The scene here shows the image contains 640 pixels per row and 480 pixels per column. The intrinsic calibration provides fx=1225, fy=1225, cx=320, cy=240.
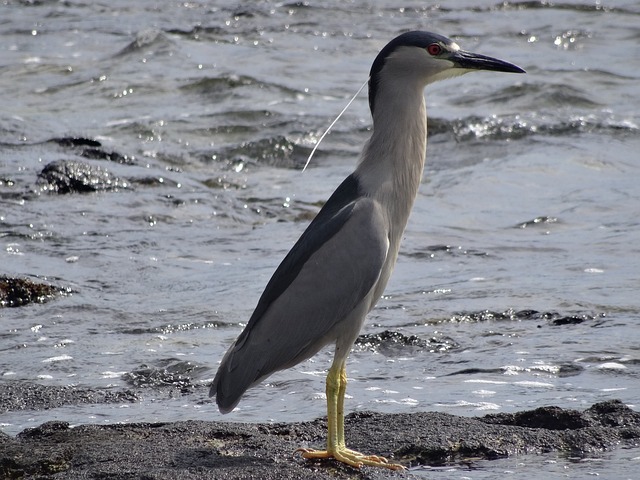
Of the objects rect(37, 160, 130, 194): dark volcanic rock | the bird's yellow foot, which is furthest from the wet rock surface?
rect(37, 160, 130, 194): dark volcanic rock

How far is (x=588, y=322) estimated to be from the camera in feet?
25.9

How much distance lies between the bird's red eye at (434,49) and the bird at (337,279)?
36 cm

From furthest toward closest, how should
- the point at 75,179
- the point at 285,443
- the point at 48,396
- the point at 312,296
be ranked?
the point at 75,179, the point at 48,396, the point at 312,296, the point at 285,443

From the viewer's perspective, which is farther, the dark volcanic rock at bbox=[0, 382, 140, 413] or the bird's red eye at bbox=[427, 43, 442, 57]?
the dark volcanic rock at bbox=[0, 382, 140, 413]

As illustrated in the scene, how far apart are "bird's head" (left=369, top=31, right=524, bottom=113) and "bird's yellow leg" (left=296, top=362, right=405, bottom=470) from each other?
1.37 meters

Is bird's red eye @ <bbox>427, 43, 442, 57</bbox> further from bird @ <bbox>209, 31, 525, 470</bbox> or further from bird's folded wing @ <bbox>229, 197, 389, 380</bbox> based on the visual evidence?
bird's folded wing @ <bbox>229, 197, 389, 380</bbox>

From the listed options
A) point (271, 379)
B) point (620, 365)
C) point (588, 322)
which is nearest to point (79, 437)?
point (271, 379)

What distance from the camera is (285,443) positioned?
16.8 feet

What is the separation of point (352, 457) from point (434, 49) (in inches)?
79.1

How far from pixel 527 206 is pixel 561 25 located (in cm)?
1090

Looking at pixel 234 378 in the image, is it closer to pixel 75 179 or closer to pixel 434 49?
pixel 434 49

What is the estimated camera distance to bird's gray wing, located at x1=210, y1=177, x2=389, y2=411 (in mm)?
5180

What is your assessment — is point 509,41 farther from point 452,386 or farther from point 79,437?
point 79,437

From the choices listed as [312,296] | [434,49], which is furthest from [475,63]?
[312,296]
